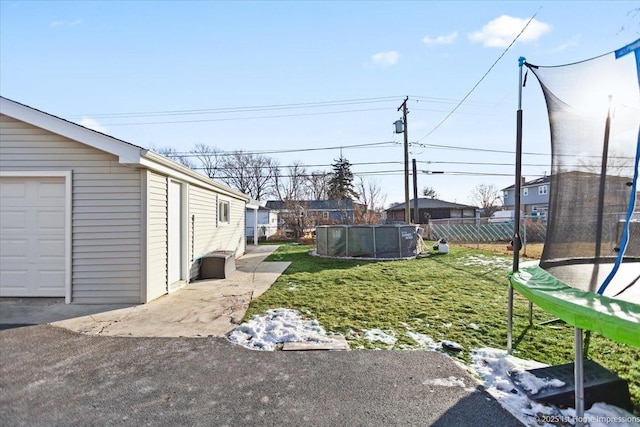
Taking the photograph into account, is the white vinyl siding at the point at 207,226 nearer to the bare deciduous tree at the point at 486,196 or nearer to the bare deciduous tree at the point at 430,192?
the bare deciduous tree at the point at 486,196

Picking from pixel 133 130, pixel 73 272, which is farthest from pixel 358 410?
pixel 133 130

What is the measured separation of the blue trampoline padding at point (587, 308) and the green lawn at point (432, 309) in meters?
0.87

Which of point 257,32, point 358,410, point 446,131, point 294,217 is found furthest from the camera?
point 294,217

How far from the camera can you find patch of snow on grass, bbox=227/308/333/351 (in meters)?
3.60

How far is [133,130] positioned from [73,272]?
58.3ft

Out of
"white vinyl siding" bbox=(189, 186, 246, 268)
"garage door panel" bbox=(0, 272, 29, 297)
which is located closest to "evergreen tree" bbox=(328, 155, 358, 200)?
"white vinyl siding" bbox=(189, 186, 246, 268)

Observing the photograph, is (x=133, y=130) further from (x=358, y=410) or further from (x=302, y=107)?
(x=358, y=410)

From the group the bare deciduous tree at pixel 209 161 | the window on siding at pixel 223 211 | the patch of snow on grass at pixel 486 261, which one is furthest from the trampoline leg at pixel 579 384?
the bare deciduous tree at pixel 209 161

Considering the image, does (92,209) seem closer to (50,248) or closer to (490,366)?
(50,248)

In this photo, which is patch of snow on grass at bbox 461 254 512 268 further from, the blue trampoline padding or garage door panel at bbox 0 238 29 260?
garage door panel at bbox 0 238 29 260

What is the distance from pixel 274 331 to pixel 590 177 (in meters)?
3.61

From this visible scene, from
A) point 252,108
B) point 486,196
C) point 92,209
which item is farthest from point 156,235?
point 486,196

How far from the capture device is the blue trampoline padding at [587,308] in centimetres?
172

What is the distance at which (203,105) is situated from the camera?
18.1 metres
